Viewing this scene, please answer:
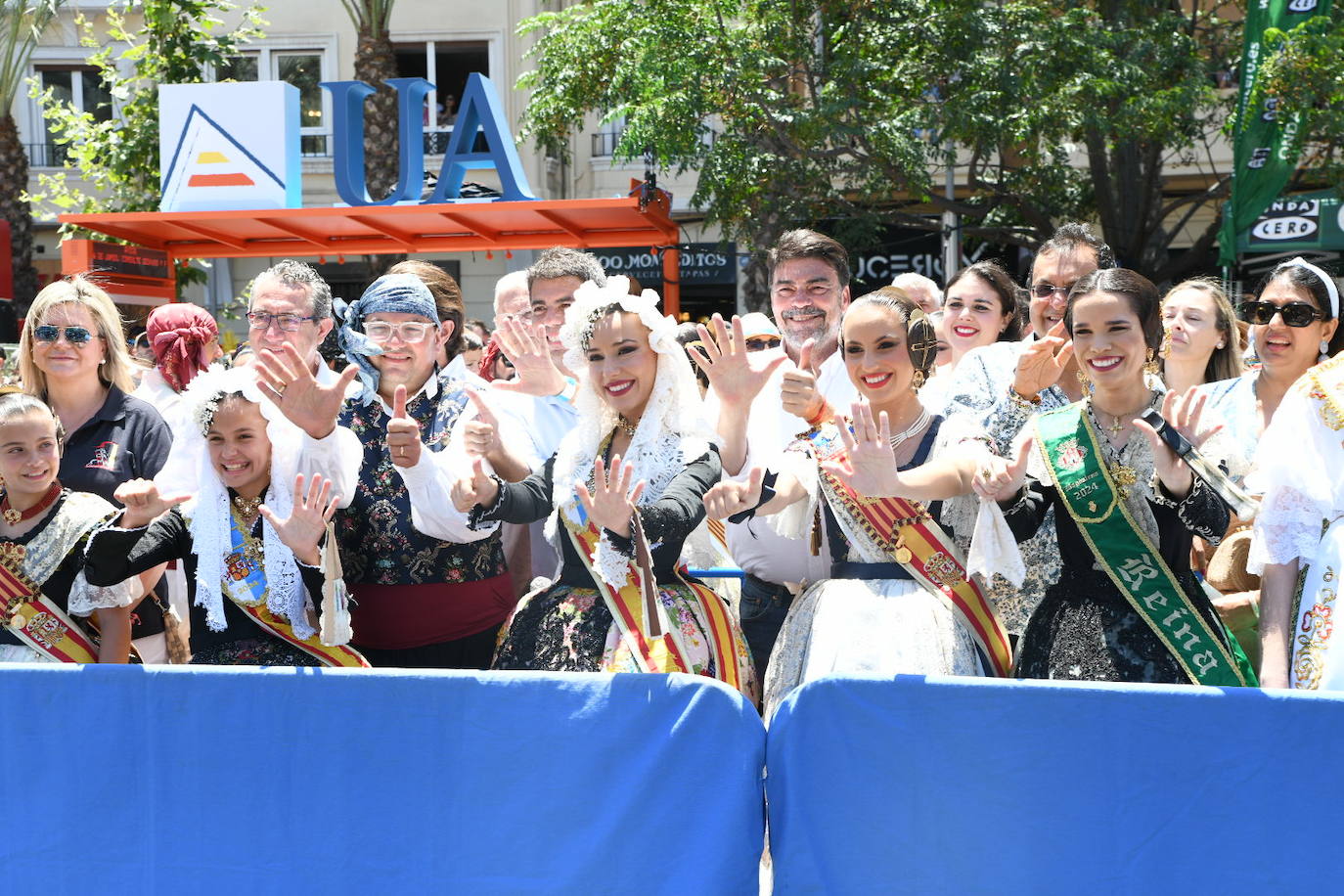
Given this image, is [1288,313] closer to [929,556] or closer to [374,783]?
[929,556]

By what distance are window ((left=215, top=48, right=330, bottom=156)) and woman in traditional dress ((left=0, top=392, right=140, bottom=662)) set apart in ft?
55.5

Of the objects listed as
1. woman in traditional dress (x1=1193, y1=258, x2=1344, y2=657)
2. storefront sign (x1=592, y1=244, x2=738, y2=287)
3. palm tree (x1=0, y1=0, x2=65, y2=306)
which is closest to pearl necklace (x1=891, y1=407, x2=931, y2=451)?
woman in traditional dress (x1=1193, y1=258, x2=1344, y2=657)

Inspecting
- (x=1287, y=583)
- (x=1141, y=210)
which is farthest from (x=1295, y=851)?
(x=1141, y=210)

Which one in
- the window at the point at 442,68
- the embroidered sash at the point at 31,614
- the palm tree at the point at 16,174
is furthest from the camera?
the window at the point at 442,68

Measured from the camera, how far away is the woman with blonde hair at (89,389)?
13.7 feet

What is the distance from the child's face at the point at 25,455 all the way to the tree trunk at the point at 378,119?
538 inches

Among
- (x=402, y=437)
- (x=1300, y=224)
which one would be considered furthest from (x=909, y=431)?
(x=1300, y=224)

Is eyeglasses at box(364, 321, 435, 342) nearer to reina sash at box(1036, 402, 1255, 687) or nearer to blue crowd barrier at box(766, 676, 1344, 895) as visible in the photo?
blue crowd barrier at box(766, 676, 1344, 895)

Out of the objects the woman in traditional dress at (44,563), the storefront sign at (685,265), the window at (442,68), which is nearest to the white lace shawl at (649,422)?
the woman in traditional dress at (44,563)

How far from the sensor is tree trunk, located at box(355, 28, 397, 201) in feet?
55.9

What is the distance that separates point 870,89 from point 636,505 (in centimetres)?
948

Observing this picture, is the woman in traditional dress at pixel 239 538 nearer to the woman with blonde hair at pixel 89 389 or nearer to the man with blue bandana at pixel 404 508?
the man with blue bandana at pixel 404 508

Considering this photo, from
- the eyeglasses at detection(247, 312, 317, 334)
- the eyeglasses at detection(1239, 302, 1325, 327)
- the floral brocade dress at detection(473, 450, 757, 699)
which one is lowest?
the floral brocade dress at detection(473, 450, 757, 699)

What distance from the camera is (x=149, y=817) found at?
2967mm
